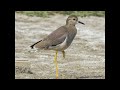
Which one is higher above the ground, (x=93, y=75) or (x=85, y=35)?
(x=85, y=35)

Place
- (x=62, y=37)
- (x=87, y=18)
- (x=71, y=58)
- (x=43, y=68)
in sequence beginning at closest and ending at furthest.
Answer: (x=62, y=37), (x=43, y=68), (x=71, y=58), (x=87, y=18)

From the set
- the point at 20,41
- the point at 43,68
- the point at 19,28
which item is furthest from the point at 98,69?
the point at 19,28

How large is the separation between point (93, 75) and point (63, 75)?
0.54 meters

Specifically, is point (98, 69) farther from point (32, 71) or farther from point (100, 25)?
point (100, 25)

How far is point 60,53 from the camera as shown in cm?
1135

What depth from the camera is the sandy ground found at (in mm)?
10031

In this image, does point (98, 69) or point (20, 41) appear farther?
point (20, 41)

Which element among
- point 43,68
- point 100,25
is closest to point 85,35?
point 100,25

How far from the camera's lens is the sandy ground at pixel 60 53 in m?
10.0

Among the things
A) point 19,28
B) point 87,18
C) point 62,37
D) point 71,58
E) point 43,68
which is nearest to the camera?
point 62,37

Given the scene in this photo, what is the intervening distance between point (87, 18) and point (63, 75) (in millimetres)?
4049

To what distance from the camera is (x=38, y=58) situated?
10.8 metres

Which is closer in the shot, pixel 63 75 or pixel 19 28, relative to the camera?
pixel 63 75

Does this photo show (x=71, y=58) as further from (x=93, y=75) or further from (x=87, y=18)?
(x=87, y=18)
